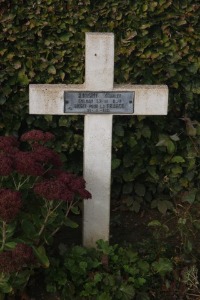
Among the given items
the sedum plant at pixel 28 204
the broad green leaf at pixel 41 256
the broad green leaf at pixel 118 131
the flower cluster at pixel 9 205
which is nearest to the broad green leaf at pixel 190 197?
the broad green leaf at pixel 118 131

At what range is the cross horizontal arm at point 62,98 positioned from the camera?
13.0ft

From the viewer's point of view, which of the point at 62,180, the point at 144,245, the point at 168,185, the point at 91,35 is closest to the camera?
the point at 62,180

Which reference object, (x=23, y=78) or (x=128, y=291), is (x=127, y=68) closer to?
(x=23, y=78)

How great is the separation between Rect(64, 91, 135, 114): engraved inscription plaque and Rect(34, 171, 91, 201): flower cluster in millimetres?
511

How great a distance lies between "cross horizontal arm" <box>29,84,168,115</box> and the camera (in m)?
3.97

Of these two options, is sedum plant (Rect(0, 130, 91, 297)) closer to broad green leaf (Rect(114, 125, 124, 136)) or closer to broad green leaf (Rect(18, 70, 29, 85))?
broad green leaf (Rect(18, 70, 29, 85))

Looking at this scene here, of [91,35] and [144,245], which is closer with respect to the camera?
[91,35]

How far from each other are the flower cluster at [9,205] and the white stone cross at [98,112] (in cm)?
91

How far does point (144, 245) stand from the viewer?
14.4 feet

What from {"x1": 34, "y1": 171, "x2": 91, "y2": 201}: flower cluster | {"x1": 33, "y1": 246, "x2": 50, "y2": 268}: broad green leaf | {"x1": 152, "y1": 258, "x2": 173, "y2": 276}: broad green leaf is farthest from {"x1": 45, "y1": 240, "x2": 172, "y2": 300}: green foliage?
{"x1": 34, "y1": 171, "x2": 91, "y2": 201}: flower cluster

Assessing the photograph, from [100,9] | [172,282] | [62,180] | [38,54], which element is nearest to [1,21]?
[38,54]

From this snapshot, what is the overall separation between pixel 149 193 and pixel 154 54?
48.6 inches

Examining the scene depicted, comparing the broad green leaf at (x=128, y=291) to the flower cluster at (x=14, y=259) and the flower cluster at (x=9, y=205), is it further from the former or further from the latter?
the flower cluster at (x=9, y=205)

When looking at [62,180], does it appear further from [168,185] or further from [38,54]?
[168,185]
